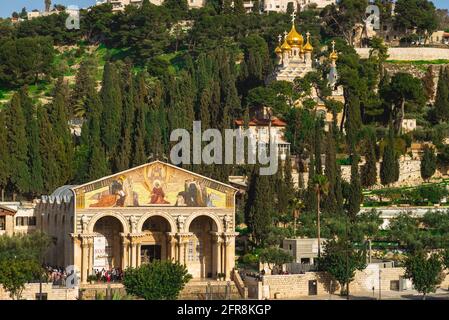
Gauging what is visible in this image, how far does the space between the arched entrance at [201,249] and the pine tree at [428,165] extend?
24.3m

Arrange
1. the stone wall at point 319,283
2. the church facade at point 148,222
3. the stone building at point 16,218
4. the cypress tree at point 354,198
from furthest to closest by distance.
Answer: the cypress tree at point 354,198
the stone building at point 16,218
the church facade at point 148,222
the stone wall at point 319,283

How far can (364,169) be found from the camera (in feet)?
288

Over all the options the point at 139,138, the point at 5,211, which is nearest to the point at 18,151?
the point at 5,211

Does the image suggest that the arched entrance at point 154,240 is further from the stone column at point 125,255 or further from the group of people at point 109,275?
the group of people at point 109,275

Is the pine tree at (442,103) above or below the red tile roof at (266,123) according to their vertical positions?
above

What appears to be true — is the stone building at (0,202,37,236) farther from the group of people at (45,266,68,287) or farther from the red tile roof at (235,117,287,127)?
the red tile roof at (235,117,287,127)

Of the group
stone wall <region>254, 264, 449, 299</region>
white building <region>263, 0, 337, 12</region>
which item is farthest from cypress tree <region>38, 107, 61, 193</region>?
white building <region>263, 0, 337, 12</region>

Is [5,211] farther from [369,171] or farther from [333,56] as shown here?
[333,56]

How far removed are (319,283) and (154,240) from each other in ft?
32.1

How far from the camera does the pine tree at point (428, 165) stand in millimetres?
90500

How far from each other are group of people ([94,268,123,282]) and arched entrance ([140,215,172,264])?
266 cm

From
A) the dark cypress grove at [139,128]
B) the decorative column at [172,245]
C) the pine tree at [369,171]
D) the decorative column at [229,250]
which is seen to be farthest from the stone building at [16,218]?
the pine tree at [369,171]
